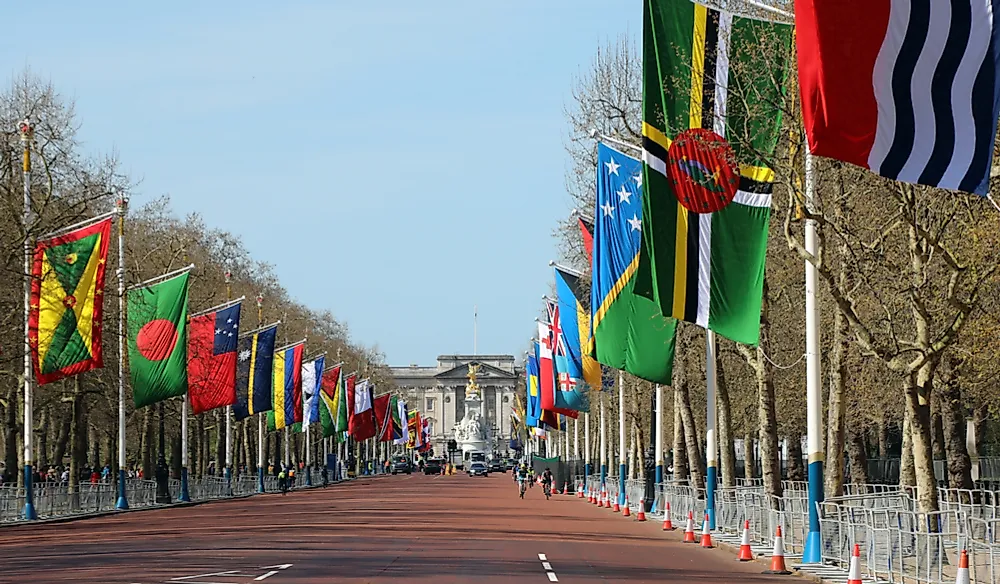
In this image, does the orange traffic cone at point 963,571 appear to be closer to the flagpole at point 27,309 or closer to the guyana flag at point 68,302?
the flagpole at point 27,309

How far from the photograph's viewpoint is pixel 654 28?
2598 cm

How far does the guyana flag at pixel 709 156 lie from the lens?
2517cm

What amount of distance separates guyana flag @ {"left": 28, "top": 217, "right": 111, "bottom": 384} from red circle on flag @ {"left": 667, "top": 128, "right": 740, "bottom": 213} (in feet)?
73.0

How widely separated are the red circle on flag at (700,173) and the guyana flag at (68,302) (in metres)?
22.3

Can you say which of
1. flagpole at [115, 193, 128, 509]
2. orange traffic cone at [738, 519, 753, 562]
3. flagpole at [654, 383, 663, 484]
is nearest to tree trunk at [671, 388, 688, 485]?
flagpole at [654, 383, 663, 484]

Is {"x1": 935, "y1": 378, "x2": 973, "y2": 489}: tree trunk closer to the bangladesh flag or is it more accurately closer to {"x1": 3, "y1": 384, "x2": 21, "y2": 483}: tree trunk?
the bangladesh flag

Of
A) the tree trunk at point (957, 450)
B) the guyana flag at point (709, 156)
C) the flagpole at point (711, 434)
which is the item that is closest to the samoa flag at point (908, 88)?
the guyana flag at point (709, 156)

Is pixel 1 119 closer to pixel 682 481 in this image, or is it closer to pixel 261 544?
pixel 261 544

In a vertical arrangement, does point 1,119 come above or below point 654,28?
above

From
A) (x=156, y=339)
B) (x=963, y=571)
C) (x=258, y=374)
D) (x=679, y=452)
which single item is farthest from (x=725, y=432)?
(x=963, y=571)

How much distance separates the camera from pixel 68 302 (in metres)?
44.0

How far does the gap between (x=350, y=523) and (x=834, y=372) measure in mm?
18868

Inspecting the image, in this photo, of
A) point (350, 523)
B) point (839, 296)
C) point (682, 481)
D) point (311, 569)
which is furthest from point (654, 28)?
point (682, 481)

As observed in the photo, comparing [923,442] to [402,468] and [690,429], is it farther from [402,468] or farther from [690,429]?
[402,468]
